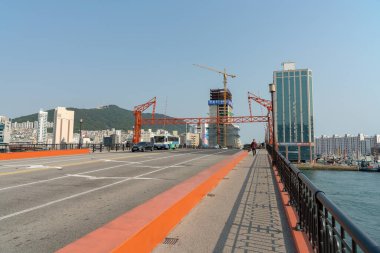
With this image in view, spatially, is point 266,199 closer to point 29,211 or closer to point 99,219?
point 99,219

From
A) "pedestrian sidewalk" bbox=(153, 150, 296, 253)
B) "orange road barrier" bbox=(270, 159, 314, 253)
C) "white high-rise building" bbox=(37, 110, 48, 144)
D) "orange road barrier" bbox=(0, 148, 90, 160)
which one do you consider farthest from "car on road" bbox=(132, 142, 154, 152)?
"white high-rise building" bbox=(37, 110, 48, 144)

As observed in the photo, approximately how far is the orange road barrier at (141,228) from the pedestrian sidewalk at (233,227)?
0.19 m

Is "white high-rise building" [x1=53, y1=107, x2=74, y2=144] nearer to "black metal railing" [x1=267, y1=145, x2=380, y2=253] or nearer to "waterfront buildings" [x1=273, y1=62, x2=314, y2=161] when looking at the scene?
"black metal railing" [x1=267, y1=145, x2=380, y2=253]

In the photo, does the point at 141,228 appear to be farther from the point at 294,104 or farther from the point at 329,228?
the point at 294,104

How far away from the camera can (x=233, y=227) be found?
235 inches

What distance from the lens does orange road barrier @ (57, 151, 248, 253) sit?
3.85 metres

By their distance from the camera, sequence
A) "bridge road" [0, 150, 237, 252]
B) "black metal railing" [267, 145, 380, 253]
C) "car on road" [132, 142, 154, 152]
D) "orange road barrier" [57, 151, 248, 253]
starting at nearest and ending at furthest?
"black metal railing" [267, 145, 380, 253]
"orange road barrier" [57, 151, 248, 253]
"bridge road" [0, 150, 237, 252]
"car on road" [132, 142, 154, 152]

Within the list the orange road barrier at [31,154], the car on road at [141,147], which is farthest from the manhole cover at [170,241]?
the car on road at [141,147]

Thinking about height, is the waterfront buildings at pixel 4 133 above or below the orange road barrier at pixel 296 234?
above

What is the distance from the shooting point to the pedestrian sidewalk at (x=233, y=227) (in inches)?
194

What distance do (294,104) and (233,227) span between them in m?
165

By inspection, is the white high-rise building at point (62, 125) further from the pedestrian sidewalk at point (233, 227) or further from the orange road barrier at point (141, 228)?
the orange road barrier at point (141, 228)

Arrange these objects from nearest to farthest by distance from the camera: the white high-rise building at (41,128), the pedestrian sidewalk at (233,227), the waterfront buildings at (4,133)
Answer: the pedestrian sidewalk at (233,227), the waterfront buildings at (4,133), the white high-rise building at (41,128)

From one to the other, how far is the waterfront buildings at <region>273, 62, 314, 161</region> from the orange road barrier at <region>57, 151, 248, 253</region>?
514 ft
